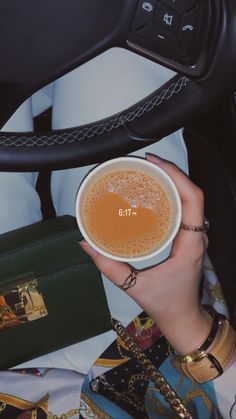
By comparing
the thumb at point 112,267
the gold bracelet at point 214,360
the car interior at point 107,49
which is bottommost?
the gold bracelet at point 214,360

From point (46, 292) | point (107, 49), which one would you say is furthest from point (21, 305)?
point (107, 49)

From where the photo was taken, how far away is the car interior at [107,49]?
70 centimetres

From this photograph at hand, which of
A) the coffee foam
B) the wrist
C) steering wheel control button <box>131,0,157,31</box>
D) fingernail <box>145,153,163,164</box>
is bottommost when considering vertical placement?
the wrist

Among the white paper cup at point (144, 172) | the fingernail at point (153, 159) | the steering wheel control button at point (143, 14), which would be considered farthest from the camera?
the fingernail at point (153, 159)

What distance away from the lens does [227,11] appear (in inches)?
29.5

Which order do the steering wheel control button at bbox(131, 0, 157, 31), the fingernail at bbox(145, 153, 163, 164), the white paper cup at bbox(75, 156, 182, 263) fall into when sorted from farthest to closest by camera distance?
the fingernail at bbox(145, 153, 163, 164) → the white paper cup at bbox(75, 156, 182, 263) → the steering wheel control button at bbox(131, 0, 157, 31)

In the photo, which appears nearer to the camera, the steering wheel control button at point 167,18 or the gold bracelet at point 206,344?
the steering wheel control button at point 167,18

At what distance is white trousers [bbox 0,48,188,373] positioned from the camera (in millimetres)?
1172

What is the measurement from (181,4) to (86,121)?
0.50m

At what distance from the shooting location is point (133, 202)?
100 centimetres

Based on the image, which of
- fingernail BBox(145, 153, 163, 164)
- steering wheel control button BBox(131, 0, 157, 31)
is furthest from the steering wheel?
fingernail BBox(145, 153, 163, 164)

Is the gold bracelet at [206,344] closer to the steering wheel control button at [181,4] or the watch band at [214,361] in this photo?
the watch band at [214,361]

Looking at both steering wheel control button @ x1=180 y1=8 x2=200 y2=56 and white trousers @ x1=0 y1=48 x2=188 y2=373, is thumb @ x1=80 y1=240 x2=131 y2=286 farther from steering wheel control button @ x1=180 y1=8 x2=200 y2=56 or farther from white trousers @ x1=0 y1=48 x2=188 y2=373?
steering wheel control button @ x1=180 y1=8 x2=200 y2=56

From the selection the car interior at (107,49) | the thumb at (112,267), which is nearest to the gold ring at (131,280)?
the thumb at (112,267)
